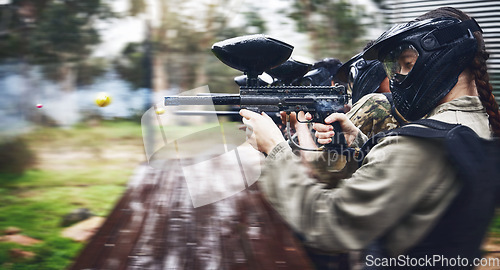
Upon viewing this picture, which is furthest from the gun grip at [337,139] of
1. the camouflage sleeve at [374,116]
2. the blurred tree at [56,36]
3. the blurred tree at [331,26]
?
the blurred tree at [56,36]

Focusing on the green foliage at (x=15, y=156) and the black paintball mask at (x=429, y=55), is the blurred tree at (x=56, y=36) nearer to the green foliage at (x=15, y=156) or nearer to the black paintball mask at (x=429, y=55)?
the green foliage at (x=15, y=156)

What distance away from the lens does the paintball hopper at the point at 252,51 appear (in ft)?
5.83

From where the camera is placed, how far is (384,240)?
126cm

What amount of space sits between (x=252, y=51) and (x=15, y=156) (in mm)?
5306

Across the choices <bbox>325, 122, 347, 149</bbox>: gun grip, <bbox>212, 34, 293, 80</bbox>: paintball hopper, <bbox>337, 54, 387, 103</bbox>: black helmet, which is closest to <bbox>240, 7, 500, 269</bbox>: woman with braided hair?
<bbox>212, 34, 293, 80</bbox>: paintball hopper

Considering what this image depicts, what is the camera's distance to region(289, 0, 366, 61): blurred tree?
567cm

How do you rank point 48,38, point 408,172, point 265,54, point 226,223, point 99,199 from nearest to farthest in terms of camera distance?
point 408,172 → point 265,54 → point 226,223 → point 99,199 → point 48,38

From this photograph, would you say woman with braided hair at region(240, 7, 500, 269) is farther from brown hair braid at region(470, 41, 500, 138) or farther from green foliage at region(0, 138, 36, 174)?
green foliage at region(0, 138, 36, 174)

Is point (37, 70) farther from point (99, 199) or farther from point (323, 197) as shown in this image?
point (323, 197)

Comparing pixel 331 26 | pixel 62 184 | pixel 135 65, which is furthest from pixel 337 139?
pixel 62 184

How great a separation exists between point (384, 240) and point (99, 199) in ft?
16.4

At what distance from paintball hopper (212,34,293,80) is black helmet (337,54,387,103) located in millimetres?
1261

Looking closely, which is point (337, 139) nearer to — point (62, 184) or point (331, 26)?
point (331, 26)

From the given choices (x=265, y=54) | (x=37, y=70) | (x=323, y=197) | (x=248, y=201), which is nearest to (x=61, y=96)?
(x=37, y=70)
